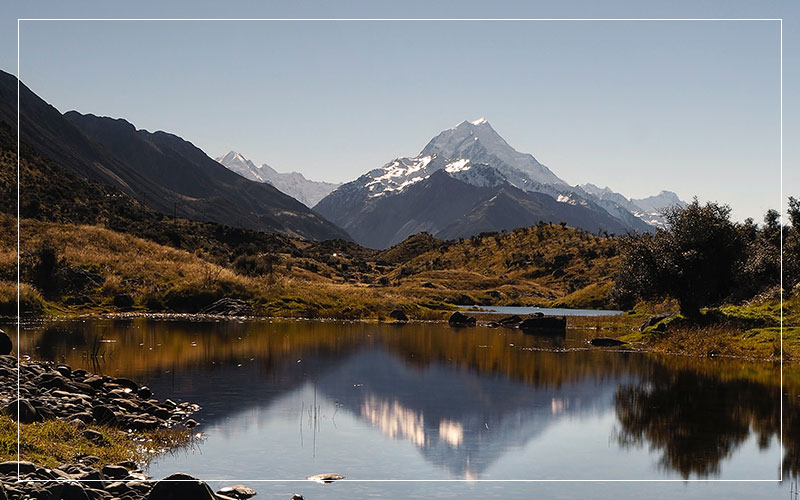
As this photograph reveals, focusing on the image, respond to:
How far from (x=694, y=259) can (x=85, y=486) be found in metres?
62.3

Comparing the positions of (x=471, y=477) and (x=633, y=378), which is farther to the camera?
(x=633, y=378)

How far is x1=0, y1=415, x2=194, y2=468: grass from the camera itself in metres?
24.6

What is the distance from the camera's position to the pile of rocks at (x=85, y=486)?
20547 millimetres

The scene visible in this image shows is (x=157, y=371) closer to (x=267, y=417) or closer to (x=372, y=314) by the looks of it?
(x=267, y=417)

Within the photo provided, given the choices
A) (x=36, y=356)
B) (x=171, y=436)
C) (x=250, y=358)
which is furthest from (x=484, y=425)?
(x=36, y=356)

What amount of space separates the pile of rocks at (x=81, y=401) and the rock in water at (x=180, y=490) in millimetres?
9019

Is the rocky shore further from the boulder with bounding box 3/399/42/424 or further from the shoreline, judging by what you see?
the shoreline

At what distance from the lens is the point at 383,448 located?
31422mm

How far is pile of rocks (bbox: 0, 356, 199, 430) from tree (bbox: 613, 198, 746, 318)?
162ft

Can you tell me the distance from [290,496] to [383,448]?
7684 mm

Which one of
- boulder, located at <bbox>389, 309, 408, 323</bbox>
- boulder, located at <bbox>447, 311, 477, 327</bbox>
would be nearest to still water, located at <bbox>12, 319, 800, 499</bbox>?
boulder, located at <bbox>447, 311, 477, 327</bbox>

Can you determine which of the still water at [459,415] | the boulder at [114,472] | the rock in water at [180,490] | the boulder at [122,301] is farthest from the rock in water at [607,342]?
the boulder at [122,301]

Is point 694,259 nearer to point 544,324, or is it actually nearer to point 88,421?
point 544,324

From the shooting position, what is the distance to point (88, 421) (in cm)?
3189
